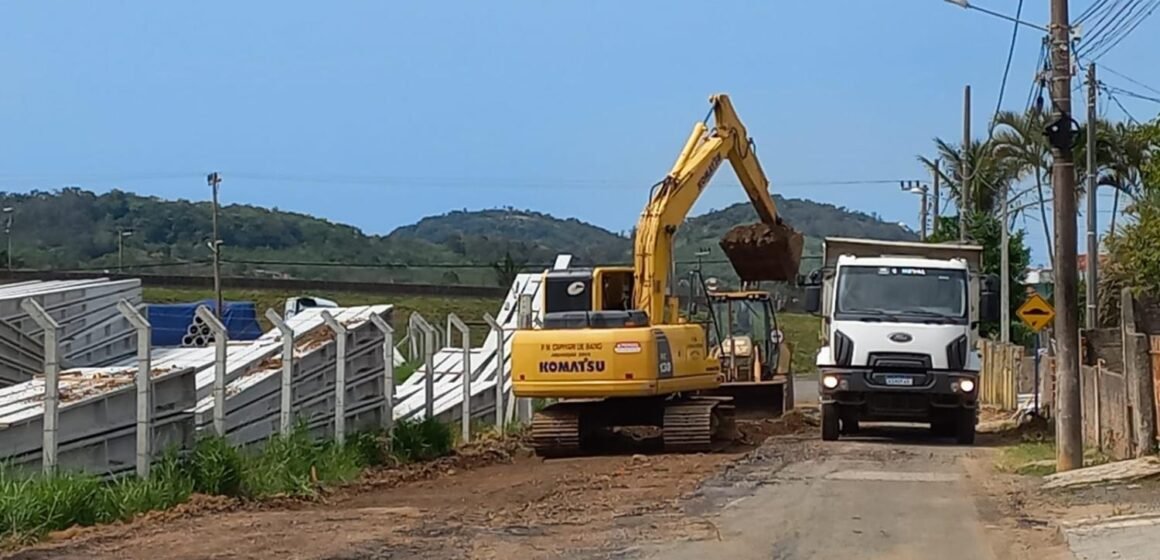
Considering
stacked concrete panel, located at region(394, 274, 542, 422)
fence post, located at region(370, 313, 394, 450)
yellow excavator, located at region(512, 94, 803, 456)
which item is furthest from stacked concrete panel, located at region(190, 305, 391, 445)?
yellow excavator, located at region(512, 94, 803, 456)

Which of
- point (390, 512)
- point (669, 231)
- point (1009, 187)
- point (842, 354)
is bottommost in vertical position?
point (390, 512)

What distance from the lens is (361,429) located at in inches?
787

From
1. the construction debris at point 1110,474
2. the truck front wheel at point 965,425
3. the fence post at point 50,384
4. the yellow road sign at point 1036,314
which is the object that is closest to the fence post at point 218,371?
the fence post at point 50,384

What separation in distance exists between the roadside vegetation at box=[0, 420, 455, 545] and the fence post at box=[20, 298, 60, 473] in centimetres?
21

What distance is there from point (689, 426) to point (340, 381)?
16.9 ft

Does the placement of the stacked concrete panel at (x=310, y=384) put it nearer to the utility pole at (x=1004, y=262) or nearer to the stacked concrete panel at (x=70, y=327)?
the stacked concrete panel at (x=70, y=327)

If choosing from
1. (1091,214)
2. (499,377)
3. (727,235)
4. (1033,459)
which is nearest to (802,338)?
(1091,214)

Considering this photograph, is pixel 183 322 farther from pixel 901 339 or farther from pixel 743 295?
pixel 901 339

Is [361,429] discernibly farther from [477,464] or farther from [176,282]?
[176,282]

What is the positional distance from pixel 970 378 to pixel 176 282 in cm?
6125

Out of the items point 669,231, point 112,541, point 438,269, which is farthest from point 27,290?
point 438,269

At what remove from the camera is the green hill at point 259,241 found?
100 m

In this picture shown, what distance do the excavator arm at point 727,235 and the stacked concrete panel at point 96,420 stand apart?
8411 millimetres

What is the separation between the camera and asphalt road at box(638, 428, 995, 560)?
480 inches
